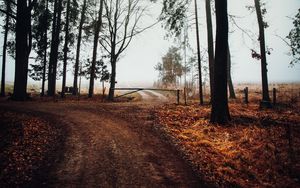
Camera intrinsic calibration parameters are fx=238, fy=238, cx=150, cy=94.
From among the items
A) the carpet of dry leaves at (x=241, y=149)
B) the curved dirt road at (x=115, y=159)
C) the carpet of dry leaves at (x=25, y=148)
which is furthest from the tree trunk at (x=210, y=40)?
the carpet of dry leaves at (x=25, y=148)

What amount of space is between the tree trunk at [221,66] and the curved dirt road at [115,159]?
3.30m

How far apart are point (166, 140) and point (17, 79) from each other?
13100 millimetres

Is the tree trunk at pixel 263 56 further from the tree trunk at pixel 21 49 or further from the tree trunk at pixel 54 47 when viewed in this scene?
the tree trunk at pixel 54 47

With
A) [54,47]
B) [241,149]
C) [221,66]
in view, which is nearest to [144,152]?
[241,149]

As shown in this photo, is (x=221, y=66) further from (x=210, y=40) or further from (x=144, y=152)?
(x=210, y=40)

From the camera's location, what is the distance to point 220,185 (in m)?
5.88

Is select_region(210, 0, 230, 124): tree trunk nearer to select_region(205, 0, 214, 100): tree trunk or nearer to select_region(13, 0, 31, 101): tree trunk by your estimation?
select_region(205, 0, 214, 100): tree trunk

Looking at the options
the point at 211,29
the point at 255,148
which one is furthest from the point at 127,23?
the point at 255,148

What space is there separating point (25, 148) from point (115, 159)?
2897 millimetres

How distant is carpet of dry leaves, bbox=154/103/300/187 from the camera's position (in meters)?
6.23

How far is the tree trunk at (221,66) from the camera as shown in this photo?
35.5ft

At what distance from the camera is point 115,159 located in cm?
689

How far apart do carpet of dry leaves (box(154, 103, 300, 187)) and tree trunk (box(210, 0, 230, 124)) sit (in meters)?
0.54

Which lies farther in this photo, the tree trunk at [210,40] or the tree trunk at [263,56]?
the tree trunk at [210,40]
